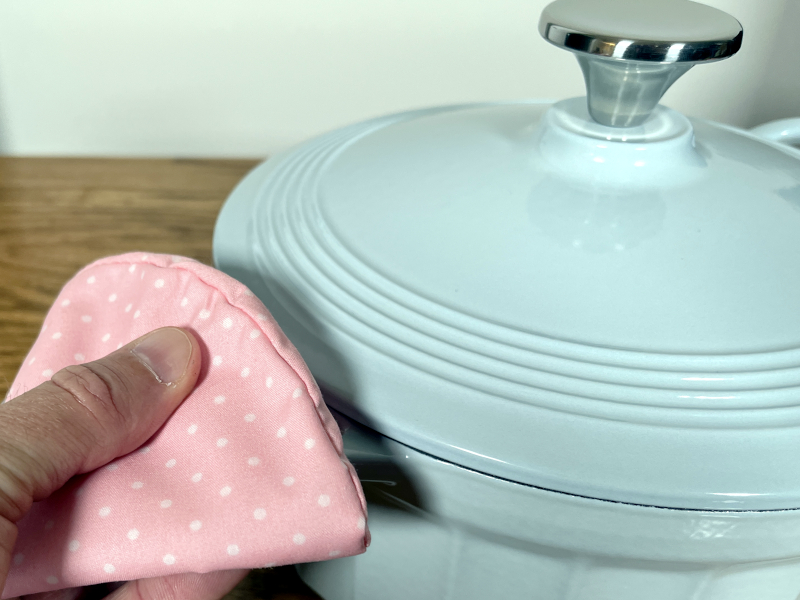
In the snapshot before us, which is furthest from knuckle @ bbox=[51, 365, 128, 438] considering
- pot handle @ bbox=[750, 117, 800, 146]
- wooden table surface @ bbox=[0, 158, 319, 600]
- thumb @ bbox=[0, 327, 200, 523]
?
pot handle @ bbox=[750, 117, 800, 146]

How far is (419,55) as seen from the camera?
0.62m

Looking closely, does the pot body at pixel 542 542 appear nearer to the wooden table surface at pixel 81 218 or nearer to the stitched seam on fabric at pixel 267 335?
the stitched seam on fabric at pixel 267 335

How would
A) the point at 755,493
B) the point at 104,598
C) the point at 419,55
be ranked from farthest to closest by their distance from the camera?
1. the point at 419,55
2. the point at 104,598
3. the point at 755,493

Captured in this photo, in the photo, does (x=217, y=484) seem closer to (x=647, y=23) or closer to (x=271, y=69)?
(x=647, y=23)

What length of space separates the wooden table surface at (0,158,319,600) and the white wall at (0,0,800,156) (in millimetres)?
60

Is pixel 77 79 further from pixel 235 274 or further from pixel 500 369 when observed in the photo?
pixel 500 369

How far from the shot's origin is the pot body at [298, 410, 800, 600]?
0.20 m

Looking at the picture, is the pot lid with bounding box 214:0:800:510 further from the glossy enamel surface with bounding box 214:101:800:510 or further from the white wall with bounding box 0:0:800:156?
the white wall with bounding box 0:0:800:156

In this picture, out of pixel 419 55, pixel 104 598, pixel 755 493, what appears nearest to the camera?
pixel 755 493

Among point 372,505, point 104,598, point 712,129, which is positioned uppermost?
point 712,129

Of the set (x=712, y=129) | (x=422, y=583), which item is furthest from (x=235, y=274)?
(x=712, y=129)

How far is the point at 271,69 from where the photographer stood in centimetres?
62

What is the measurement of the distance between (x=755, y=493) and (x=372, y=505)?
124 millimetres

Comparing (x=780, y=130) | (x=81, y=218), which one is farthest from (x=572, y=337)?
(x=81, y=218)
